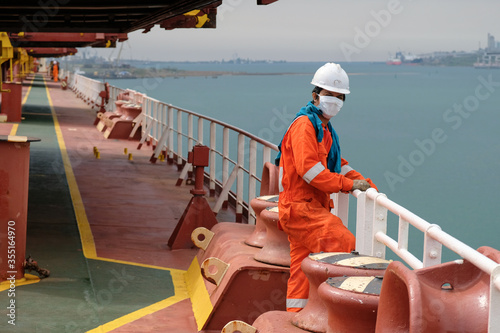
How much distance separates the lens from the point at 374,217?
4812 millimetres

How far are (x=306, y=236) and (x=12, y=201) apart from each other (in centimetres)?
320

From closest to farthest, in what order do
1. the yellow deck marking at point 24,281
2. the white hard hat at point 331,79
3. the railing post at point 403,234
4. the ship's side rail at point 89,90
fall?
the railing post at point 403,234
the white hard hat at point 331,79
the yellow deck marking at point 24,281
the ship's side rail at point 89,90

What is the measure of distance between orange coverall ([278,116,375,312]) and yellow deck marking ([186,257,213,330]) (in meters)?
1.16

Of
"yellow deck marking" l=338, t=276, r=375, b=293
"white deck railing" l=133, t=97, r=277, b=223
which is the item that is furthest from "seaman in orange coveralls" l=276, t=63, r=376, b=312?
"white deck railing" l=133, t=97, r=277, b=223

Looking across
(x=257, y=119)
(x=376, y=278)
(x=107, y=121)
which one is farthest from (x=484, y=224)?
(x=376, y=278)

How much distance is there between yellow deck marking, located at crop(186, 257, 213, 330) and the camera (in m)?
6.17

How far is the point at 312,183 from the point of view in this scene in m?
4.98

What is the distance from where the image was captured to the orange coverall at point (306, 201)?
498 centimetres

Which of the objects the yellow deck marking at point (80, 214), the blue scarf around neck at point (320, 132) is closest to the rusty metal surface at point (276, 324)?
the blue scarf around neck at point (320, 132)

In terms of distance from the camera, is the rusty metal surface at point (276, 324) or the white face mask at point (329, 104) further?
the white face mask at point (329, 104)

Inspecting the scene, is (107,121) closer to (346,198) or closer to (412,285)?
(346,198)

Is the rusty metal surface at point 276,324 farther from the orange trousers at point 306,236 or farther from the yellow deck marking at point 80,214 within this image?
the yellow deck marking at point 80,214

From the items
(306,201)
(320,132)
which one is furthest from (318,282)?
(320,132)

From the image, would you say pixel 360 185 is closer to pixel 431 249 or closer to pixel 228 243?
pixel 431 249
